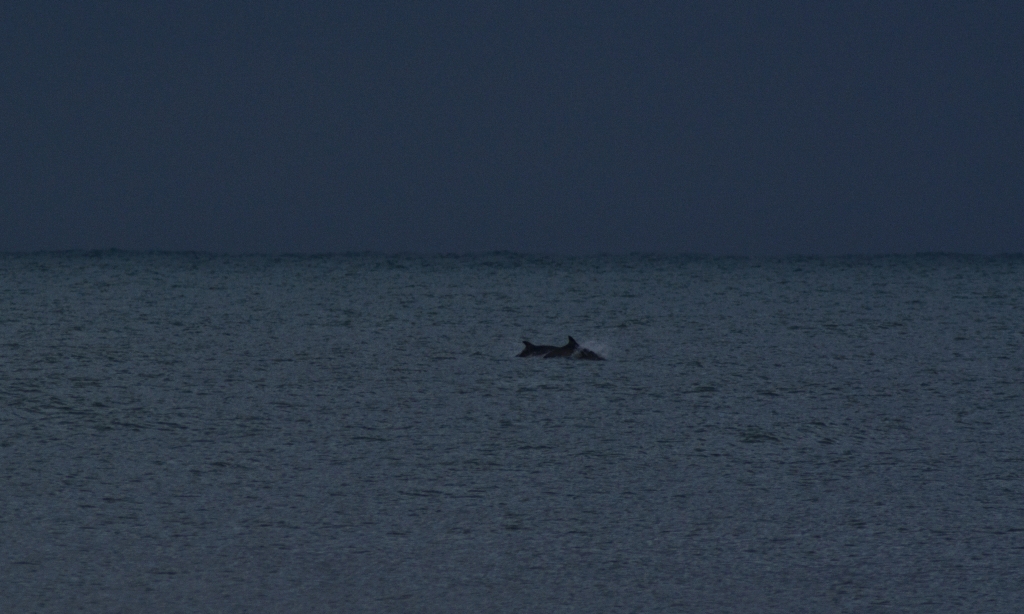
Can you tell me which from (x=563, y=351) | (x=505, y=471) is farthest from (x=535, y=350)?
(x=505, y=471)

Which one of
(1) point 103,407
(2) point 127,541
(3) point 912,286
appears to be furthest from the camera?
(3) point 912,286

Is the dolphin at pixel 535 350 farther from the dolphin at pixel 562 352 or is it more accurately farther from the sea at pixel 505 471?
the sea at pixel 505 471

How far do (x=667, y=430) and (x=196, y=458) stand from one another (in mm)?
4049

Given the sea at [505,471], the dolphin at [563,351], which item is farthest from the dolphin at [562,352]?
the sea at [505,471]

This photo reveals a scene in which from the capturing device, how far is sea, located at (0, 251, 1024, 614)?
6.20 m

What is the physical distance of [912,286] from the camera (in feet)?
132

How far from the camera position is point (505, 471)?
9.06 m

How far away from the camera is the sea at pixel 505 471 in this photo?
6.20 metres

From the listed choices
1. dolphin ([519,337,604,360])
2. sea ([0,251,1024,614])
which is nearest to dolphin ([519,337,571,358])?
dolphin ([519,337,604,360])

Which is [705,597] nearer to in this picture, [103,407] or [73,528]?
[73,528]

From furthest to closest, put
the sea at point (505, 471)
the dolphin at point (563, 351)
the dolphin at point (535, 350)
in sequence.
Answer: the dolphin at point (535, 350)
the dolphin at point (563, 351)
the sea at point (505, 471)

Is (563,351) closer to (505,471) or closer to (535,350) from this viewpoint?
(535,350)

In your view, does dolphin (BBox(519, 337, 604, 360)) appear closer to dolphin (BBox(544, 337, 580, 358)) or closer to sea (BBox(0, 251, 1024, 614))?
dolphin (BBox(544, 337, 580, 358))

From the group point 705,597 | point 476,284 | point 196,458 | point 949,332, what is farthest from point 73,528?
point 476,284
